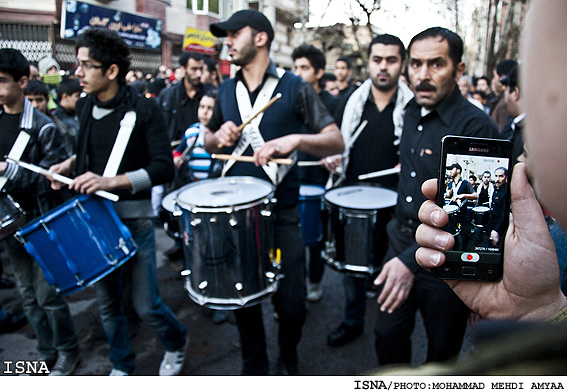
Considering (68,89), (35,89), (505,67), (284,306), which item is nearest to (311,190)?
(284,306)

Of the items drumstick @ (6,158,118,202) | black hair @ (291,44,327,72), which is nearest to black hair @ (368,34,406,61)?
black hair @ (291,44,327,72)

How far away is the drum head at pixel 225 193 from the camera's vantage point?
233 cm

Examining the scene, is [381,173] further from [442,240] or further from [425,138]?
[442,240]

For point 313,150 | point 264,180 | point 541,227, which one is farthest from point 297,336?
point 541,227

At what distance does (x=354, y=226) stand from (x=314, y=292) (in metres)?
1.34

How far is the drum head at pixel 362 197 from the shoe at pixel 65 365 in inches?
87.1

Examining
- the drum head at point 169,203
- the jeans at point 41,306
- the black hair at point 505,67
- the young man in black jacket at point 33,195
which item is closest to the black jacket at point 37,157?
the young man in black jacket at point 33,195

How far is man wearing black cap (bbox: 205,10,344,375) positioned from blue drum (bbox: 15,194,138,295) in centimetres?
83

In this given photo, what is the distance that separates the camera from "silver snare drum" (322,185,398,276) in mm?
3020

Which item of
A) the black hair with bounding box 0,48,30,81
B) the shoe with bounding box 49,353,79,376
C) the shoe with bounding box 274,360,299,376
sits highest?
the black hair with bounding box 0,48,30,81

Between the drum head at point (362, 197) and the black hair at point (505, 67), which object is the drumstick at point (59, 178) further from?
the black hair at point (505, 67)

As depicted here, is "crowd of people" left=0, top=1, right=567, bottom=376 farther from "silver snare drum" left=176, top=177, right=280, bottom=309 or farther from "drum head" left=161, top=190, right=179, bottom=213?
"drum head" left=161, top=190, right=179, bottom=213
